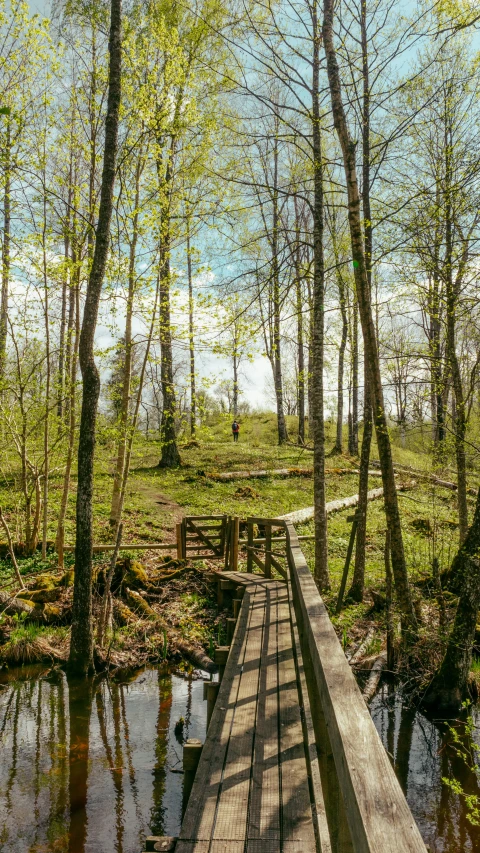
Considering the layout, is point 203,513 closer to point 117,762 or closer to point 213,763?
point 117,762

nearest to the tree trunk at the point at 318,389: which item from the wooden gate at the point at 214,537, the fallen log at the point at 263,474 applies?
the wooden gate at the point at 214,537

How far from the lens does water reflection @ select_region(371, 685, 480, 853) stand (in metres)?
5.03

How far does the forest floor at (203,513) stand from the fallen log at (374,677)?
0.36 m

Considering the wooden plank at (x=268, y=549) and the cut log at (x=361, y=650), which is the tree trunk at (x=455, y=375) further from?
the wooden plank at (x=268, y=549)

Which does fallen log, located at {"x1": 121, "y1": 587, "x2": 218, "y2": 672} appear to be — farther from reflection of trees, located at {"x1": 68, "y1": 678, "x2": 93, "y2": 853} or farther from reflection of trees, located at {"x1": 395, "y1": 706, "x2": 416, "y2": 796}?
reflection of trees, located at {"x1": 395, "y1": 706, "x2": 416, "y2": 796}

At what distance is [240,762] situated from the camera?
3.78 meters

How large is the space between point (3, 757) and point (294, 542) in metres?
4.18

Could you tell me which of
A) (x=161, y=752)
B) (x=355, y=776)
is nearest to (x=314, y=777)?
(x=355, y=776)

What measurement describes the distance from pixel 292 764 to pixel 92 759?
3641 millimetres

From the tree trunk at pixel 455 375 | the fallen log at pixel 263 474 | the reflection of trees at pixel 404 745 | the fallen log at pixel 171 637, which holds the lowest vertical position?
the reflection of trees at pixel 404 745

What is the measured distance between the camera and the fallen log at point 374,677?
294 inches

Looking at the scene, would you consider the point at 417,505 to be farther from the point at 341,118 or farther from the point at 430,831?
the point at 430,831

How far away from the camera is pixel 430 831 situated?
5051mm

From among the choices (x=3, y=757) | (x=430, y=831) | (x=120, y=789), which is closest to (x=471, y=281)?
(x=430, y=831)
